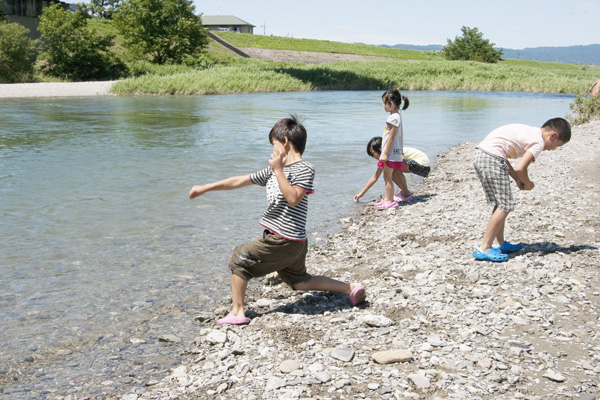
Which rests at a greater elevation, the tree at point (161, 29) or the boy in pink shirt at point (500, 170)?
the tree at point (161, 29)

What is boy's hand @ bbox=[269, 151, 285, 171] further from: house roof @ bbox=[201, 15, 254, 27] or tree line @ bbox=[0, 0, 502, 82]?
house roof @ bbox=[201, 15, 254, 27]

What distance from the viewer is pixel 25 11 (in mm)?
58500

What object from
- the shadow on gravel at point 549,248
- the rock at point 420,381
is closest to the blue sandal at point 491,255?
the shadow on gravel at point 549,248

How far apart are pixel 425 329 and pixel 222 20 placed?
157610mm

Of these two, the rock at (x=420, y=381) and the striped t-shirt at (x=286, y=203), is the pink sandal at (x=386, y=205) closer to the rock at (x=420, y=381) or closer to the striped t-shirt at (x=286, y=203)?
the striped t-shirt at (x=286, y=203)

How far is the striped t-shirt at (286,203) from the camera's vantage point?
488 cm

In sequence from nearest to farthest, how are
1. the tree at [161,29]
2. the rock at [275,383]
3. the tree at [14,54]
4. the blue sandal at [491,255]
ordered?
the rock at [275,383], the blue sandal at [491,255], the tree at [14,54], the tree at [161,29]

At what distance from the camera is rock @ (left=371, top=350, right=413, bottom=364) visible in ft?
13.6

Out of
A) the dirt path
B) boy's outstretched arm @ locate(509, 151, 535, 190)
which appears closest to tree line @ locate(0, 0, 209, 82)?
the dirt path

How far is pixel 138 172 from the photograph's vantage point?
14.0 m

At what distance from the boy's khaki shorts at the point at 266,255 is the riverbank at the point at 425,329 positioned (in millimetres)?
500

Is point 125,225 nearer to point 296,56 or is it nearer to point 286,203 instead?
point 286,203

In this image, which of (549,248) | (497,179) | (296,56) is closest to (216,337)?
(497,179)

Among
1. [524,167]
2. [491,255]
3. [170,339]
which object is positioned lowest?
[170,339]
